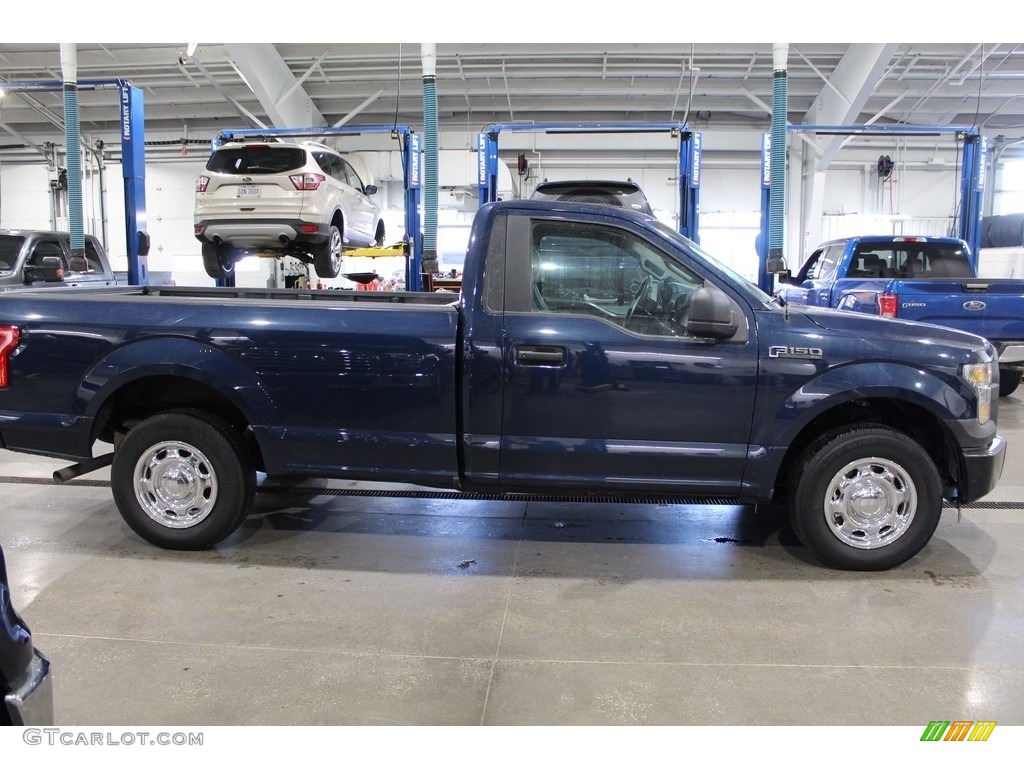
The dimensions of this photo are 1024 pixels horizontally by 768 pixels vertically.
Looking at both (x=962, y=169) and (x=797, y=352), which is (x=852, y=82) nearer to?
(x=962, y=169)

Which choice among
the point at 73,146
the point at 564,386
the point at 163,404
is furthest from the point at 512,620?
the point at 73,146

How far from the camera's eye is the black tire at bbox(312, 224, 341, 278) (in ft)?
29.3

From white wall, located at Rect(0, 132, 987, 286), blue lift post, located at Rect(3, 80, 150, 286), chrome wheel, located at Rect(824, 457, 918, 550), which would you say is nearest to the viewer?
chrome wheel, located at Rect(824, 457, 918, 550)

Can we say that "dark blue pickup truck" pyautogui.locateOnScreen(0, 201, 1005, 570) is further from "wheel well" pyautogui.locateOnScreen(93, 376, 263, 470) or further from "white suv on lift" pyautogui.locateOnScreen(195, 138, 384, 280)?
"white suv on lift" pyautogui.locateOnScreen(195, 138, 384, 280)

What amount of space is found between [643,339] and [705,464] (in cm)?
74

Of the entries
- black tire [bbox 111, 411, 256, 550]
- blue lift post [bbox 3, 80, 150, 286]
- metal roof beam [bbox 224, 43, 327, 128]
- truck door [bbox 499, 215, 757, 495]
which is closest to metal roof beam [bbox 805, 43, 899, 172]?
metal roof beam [bbox 224, 43, 327, 128]

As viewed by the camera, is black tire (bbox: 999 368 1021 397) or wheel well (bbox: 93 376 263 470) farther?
black tire (bbox: 999 368 1021 397)

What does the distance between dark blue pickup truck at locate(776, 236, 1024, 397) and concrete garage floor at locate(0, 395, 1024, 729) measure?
3321mm

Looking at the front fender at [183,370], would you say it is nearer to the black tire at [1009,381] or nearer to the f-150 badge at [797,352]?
the f-150 badge at [797,352]

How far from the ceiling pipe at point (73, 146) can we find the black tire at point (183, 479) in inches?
245

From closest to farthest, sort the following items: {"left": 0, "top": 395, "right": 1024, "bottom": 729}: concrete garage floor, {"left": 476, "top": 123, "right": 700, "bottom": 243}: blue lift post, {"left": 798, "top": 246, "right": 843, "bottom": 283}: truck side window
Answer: {"left": 0, "top": 395, "right": 1024, "bottom": 729}: concrete garage floor → {"left": 476, "top": 123, "right": 700, "bottom": 243}: blue lift post → {"left": 798, "top": 246, "right": 843, "bottom": 283}: truck side window

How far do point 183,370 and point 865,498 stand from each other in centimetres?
369

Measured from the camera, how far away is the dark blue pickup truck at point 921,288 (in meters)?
8.00

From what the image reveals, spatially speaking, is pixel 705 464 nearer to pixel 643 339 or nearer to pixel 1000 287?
pixel 643 339
